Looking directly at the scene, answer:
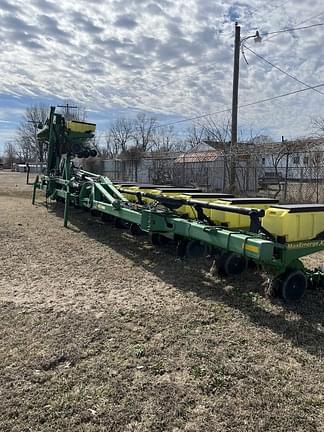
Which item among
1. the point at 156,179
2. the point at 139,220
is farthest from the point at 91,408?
the point at 156,179

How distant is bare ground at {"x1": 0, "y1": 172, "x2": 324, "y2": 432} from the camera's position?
229 centimetres

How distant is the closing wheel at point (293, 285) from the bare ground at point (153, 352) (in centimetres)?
11

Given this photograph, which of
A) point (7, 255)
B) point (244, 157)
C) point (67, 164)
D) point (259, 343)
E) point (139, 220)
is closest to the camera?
point (259, 343)

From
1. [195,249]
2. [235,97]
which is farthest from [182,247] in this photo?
[235,97]

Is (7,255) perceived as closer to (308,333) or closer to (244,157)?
(308,333)

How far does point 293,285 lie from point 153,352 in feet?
5.38

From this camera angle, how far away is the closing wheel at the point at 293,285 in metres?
3.83

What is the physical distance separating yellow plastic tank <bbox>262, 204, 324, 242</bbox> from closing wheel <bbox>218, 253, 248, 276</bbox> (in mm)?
958

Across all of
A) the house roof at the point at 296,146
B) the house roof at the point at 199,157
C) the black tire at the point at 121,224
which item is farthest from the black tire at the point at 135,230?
the house roof at the point at 199,157

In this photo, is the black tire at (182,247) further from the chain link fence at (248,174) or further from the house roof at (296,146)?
the house roof at (296,146)

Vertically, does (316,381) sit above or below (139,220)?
below

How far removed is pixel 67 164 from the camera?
9.60 metres

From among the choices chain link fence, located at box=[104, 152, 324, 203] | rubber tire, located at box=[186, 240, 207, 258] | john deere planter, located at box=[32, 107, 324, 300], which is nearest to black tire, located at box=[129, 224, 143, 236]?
john deere planter, located at box=[32, 107, 324, 300]

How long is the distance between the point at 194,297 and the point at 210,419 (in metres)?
1.96
